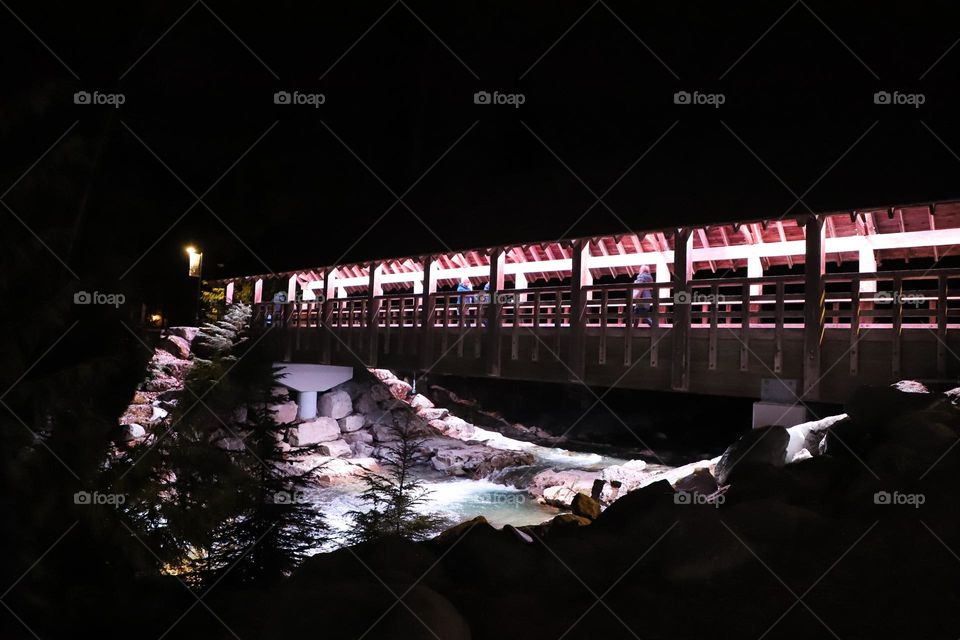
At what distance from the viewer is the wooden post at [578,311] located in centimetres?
1029

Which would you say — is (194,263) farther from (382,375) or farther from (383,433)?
(383,433)

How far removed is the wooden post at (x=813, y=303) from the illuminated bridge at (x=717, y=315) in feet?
0.04

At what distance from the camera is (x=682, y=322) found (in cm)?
910

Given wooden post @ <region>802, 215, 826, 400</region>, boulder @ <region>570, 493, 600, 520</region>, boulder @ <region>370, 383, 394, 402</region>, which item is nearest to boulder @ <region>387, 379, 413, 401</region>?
boulder @ <region>370, 383, 394, 402</region>

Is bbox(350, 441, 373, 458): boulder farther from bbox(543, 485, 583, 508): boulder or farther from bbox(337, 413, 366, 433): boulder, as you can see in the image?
bbox(543, 485, 583, 508): boulder

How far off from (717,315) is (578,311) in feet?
7.41

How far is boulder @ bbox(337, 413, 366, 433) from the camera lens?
20.4 meters

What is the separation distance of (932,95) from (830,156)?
169 cm

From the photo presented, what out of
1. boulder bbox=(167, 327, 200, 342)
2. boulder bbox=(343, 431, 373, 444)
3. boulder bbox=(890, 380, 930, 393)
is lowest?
boulder bbox=(343, 431, 373, 444)

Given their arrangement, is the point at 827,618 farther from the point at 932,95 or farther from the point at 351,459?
the point at 351,459

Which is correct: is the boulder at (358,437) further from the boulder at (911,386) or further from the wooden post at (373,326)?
the boulder at (911,386)

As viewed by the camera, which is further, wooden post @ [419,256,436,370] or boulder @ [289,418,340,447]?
boulder @ [289,418,340,447]

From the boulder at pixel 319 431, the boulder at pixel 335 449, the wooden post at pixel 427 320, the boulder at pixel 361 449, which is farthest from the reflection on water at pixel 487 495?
the boulder at pixel 319 431

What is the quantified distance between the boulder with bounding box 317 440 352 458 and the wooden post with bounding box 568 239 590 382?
9568 mm
